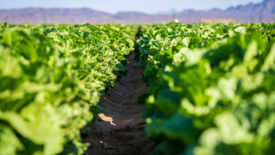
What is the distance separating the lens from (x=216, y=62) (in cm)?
278

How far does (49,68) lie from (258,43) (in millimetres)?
2036

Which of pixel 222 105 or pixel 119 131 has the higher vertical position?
pixel 222 105

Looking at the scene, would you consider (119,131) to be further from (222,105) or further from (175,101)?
(222,105)

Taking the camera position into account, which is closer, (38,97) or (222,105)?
(222,105)

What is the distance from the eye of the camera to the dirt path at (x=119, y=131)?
4.79 metres

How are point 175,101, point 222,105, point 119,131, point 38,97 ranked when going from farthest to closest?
point 119,131 → point 175,101 → point 38,97 → point 222,105

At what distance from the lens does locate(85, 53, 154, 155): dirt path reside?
4.79m

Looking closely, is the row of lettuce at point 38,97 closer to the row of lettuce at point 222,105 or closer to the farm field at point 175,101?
the farm field at point 175,101

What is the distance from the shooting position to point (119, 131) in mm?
5949

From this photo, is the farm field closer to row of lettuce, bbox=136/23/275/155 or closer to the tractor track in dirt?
row of lettuce, bbox=136/23/275/155

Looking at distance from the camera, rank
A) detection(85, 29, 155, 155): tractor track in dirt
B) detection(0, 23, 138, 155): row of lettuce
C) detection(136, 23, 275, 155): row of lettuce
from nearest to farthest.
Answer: detection(136, 23, 275, 155): row of lettuce, detection(0, 23, 138, 155): row of lettuce, detection(85, 29, 155, 155): tractor track in dirt

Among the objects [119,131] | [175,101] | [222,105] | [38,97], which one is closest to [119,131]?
[119,131]

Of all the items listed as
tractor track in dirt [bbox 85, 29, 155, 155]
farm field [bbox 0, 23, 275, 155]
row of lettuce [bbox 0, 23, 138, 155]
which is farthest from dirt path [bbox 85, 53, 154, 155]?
row of lettuce [bbox 0, 23, 138, 155]

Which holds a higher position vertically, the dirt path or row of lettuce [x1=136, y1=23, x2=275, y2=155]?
row of lettuce [x1=136, y1=23, x2=275, y2=155]
